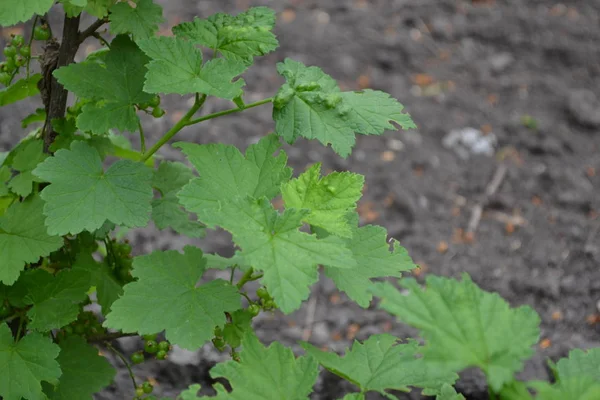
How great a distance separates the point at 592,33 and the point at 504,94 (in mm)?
937

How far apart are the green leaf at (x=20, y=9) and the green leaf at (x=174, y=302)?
1.77 feet

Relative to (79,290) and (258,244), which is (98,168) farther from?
(258,244)

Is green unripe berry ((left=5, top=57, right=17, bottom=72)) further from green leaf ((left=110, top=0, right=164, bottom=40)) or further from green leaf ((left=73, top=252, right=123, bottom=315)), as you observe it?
green leaf ((left=73, top=252, right=123, bottom=315))

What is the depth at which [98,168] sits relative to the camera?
163cm

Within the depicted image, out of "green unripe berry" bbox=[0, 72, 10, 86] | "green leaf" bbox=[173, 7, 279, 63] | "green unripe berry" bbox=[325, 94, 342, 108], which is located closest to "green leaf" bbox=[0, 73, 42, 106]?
"green unripe berry" bbox=[0, 72, 10, 86]

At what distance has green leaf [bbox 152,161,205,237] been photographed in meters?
1.82

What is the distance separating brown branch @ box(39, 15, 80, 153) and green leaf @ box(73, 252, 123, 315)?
290mm

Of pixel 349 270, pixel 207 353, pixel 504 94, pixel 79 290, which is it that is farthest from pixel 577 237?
pixel 79 290

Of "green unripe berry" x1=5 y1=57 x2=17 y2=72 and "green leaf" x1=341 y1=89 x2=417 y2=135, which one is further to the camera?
"green unripe berry" x1=5 y1=57 x2=17 y2=72

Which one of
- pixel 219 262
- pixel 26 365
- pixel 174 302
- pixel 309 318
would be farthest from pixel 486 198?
pixel 26 365

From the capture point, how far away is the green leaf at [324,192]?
1.45 m

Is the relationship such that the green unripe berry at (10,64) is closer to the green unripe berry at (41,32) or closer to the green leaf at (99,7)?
the green unripe berry at (41,32)

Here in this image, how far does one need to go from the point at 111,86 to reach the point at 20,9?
279 millimetres

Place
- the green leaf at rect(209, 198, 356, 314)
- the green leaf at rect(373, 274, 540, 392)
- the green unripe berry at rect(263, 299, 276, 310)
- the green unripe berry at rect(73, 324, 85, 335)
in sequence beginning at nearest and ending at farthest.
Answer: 1. the green leaf at rect(373, 274, 540, 392)
2. the green leaf at rect(209, 198, 356, 314)
3. the green unripe berry at rect(263, 299, 276, 310)
4. the green unripe berry at rect(73, 324, 85, 335)
